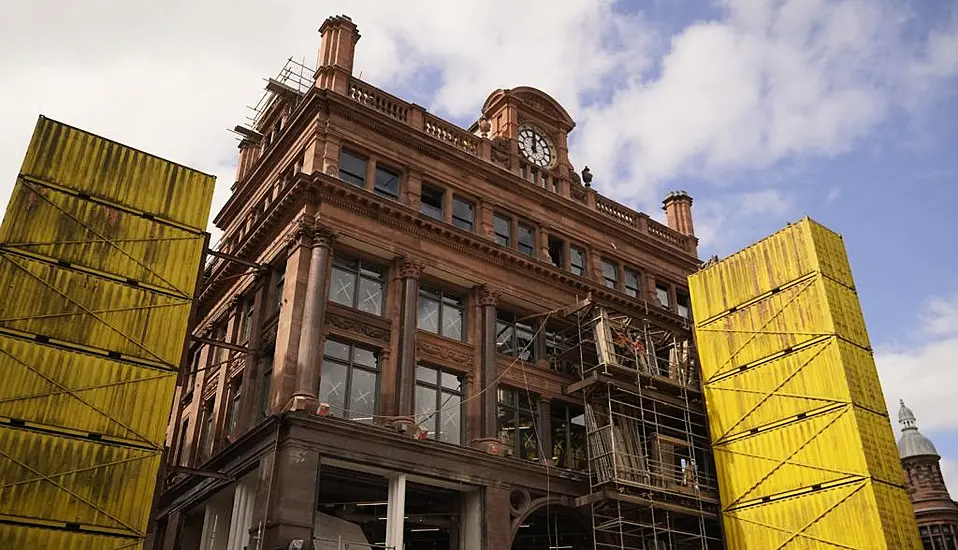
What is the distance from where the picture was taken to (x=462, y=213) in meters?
32.9

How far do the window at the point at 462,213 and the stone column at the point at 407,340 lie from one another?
3550mm

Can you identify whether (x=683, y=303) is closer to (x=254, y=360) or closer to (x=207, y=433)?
(x=254, y=360)

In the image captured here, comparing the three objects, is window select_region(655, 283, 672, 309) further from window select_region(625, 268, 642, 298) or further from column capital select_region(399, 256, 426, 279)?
column capital select_region(399, 256, 426, 279)

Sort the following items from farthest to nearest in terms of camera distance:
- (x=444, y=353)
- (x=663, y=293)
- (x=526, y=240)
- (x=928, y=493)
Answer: (x=928, y=493)
(x=663, y=293)
(x=526, y=240)
(x=444, y=353)

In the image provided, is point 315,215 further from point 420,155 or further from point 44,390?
point 44,390

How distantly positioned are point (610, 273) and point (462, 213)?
818 centimetres

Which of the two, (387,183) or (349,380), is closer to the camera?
(349,380)

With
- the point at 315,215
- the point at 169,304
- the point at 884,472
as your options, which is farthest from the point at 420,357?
the point at 884,472

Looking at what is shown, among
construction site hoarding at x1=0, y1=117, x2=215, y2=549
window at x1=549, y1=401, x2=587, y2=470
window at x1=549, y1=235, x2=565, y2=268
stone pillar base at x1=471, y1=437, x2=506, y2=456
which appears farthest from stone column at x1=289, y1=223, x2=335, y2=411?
window at x1=549, y1=235, x2=565, y2=268

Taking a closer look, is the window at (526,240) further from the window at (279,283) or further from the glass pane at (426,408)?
the window at (279,283)

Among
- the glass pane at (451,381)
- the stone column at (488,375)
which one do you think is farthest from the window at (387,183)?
the glass pane at (451,381)

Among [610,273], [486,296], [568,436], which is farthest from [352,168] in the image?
[610,273]

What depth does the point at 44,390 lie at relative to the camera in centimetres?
2283

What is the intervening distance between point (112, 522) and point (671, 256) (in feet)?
87.9
